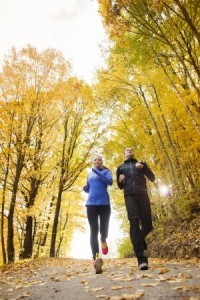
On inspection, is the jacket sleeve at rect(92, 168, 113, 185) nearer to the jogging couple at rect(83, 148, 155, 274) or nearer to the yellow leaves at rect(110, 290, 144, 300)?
the jogging couple at rect(83, 148, 155, 274)

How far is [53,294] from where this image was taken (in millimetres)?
3475

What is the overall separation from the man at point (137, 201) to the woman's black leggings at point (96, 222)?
15.5 inches

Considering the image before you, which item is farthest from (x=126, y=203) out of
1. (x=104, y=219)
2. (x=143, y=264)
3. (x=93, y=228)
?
(x=143, y=264)

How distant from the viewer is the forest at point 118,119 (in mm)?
8992

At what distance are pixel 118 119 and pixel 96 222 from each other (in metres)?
9.91

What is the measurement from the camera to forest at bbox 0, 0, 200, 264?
8.99 meters

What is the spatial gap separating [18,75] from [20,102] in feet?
3.80

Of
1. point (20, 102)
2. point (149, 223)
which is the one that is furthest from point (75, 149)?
point (149, 223)

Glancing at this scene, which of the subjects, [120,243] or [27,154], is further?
[120,243]

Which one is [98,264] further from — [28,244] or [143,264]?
[28,244]

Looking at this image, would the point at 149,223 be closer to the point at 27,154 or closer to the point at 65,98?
the point at 27,154

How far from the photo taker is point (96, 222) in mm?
5117

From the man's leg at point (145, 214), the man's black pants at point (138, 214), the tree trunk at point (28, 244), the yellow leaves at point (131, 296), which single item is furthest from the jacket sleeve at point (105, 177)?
the tree trunk at point (28, 244)

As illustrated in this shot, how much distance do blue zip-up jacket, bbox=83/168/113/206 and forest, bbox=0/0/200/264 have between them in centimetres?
350
